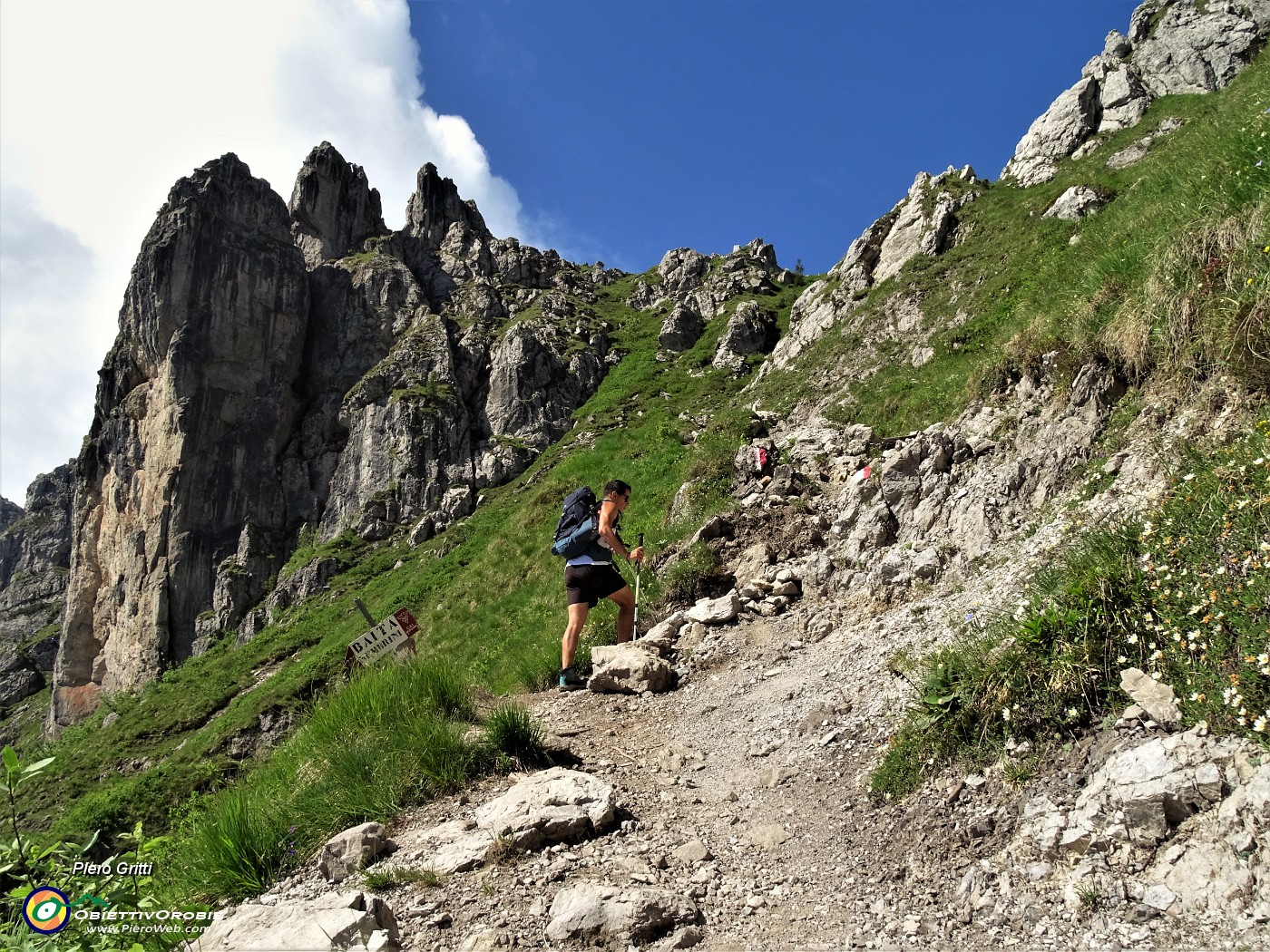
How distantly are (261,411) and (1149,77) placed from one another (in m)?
77.3

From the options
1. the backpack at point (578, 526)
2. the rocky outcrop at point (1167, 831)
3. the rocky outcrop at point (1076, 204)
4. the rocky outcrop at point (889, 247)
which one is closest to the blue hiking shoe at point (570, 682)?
the backpack at point (578, 526)

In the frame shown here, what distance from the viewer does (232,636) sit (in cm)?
Answer: 6141

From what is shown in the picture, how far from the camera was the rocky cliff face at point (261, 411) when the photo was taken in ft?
210

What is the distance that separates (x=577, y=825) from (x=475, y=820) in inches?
29.4

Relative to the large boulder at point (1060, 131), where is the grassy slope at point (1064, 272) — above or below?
below

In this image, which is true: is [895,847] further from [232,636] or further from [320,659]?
[232,636]

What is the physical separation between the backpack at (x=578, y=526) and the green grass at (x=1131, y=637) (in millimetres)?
4358

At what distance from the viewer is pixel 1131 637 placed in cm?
364

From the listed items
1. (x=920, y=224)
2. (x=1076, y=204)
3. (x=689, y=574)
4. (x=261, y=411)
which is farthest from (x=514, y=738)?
(x=261, y=411)

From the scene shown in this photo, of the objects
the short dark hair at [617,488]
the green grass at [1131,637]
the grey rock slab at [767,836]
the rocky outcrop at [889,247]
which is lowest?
the grey rock slab at [767,836]

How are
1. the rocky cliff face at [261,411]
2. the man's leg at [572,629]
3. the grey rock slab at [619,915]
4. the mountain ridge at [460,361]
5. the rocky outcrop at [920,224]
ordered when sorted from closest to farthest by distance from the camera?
1. the grey rock slab at [619,915]
2. the man's leg at [572,629]
3. the rocky outcrop at [920,224]
4. the mountain ridge at [460,361]
5. the rocky cliff face at [261,411]

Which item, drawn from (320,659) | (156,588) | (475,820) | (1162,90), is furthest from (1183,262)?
(156,588)

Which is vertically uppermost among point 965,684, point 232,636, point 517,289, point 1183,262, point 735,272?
point 517,289

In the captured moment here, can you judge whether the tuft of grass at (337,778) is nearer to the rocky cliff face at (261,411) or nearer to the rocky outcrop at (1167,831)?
the rocky outcrop at (1167,831)
